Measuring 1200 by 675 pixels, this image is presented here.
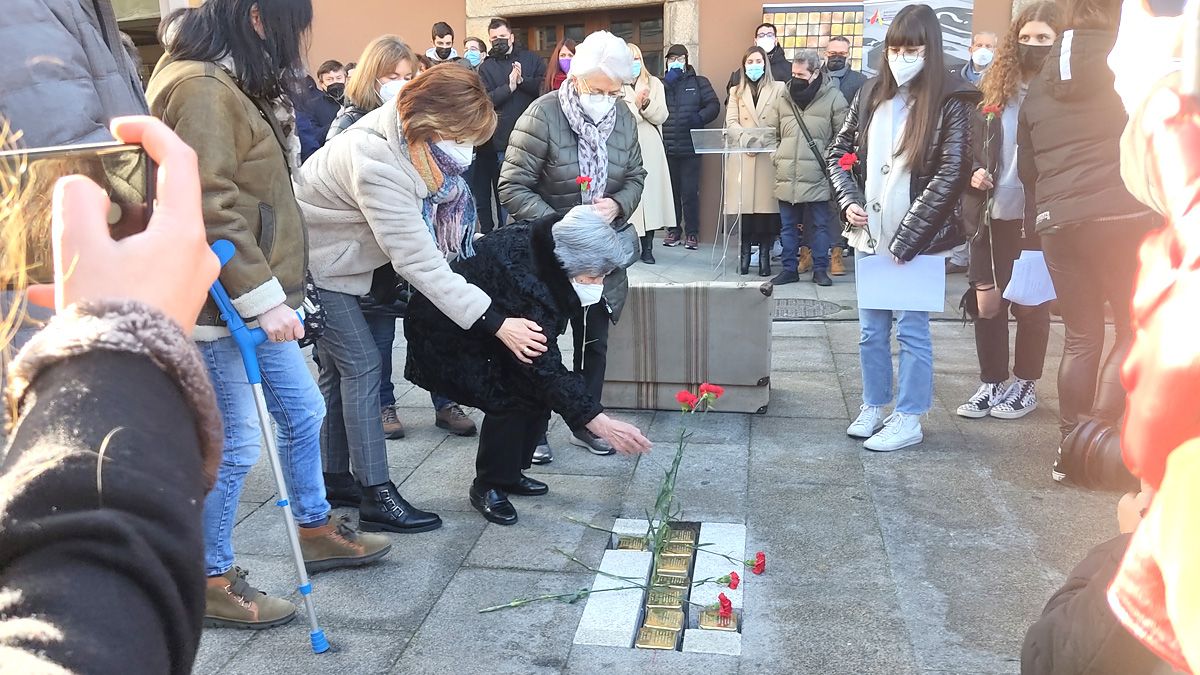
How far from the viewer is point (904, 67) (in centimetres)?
397

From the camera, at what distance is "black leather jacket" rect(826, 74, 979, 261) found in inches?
155

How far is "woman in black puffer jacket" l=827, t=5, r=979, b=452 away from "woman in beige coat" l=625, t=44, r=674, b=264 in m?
3.63

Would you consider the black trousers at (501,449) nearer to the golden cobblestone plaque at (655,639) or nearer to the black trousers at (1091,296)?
the golden cobblestone plaque at (655,639)

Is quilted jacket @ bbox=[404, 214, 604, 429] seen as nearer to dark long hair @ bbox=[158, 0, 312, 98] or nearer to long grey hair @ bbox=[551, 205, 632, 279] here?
long grey hair @ bbox=[551, 205, 632, 279]

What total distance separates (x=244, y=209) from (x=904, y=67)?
278cm

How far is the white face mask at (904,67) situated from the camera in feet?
13.0

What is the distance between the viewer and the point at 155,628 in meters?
0.72

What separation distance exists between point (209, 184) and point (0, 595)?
2001mm

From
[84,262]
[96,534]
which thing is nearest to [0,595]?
[96,534]

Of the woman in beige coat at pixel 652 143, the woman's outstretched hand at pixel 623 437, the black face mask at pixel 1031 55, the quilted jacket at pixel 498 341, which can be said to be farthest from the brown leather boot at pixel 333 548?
the woman in beige coat at pixel 652 143

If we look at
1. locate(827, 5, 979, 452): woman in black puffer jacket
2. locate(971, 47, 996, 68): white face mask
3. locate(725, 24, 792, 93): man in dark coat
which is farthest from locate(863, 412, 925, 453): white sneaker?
locate(725, 24, 792, 93): man in dark coat

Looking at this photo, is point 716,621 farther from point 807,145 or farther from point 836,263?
point 836,263

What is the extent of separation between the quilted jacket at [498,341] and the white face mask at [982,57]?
15.6 feet

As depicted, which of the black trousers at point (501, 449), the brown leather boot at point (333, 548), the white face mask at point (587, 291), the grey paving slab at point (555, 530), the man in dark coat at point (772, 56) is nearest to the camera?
the brown leather boot at point (333, 548)
